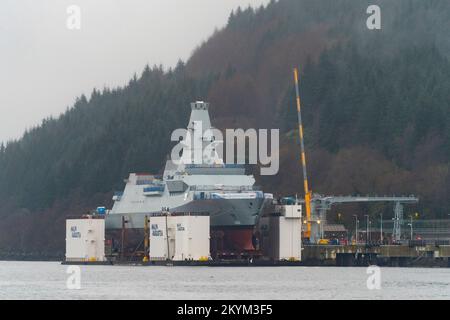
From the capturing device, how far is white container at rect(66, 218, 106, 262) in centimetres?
14475

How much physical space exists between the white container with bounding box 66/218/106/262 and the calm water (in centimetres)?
1443

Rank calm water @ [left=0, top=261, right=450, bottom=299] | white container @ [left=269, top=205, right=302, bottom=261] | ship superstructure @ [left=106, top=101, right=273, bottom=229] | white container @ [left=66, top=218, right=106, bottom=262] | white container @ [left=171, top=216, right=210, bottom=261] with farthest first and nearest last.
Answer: white container @ [left=66, top=218, right=106, bottom=262]
ship superstructure @ [left=106, top=101, right=273, bottom=229]
white container @ [left=269, top=205, right=302, bottom=261]
white container @ [left=171, top=216, right=210, bottom=261]
calm water @ [left=0, top=261, right=450, bottom=299]

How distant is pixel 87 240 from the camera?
476ft

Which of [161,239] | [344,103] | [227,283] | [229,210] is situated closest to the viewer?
[227,283]

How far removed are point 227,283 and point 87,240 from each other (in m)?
46.2

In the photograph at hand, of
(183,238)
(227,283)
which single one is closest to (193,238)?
(183,238)

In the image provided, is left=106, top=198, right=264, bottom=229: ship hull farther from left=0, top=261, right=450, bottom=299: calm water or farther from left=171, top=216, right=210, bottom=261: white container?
left=0, top=261, right=450, bottom=299: calm water

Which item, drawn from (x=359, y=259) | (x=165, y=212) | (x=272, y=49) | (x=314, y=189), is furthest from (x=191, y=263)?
(x=272, y=49)

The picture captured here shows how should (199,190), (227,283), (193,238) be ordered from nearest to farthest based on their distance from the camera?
(227,283) → (193,238) → (199,190)

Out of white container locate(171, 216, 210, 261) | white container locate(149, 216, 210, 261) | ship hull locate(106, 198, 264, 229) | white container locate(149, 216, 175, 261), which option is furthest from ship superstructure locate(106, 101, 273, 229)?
white container locate(171, 216, 210, 261)

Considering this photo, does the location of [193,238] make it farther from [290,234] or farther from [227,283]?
[227,283]

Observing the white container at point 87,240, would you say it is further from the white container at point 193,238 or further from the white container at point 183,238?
the white container at point 193,238

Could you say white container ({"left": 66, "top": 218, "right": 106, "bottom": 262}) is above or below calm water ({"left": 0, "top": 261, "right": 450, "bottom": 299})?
above

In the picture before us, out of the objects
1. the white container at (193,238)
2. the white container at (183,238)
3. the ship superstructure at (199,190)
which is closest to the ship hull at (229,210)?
the ship superstructure at (199,190)
